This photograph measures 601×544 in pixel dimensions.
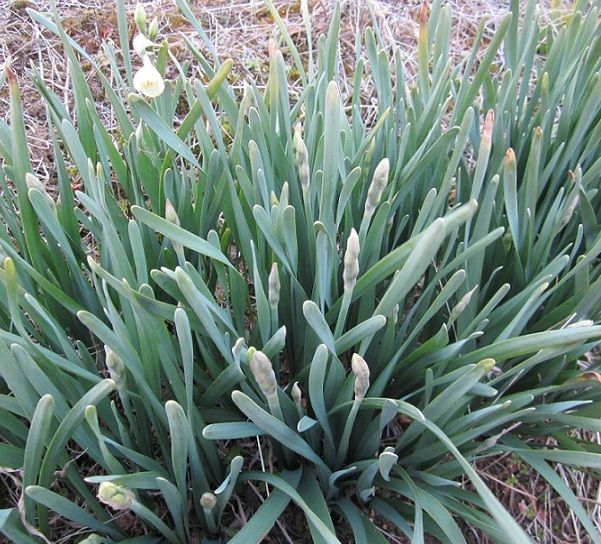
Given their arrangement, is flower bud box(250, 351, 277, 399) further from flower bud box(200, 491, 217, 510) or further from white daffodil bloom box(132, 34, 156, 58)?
white daffodil bloom box(132, 34, 156, 58)

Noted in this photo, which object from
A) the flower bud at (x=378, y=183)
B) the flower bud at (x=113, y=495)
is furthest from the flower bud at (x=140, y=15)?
the flower bud at (x=113, y=495)

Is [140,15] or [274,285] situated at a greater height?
[140,15]

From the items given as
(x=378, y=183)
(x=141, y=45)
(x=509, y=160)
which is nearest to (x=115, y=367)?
(x=378, y=183)

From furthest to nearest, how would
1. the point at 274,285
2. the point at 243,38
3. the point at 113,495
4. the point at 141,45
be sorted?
the point at 243,38, the point at 141,45, the point at 274,285, the point at 113,495

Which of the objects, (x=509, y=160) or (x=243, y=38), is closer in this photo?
(x=509, y=160)

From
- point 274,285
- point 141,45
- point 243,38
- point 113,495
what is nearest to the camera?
point 113,495

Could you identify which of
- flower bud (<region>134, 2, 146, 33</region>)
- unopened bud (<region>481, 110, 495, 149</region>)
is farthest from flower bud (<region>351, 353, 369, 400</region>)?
flower bud (<region>134, 2, 146, 33</region>)

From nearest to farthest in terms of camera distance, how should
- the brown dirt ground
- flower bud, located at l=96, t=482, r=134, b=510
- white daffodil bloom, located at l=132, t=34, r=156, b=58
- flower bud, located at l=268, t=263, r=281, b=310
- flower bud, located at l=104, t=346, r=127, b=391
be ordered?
flower bud, located at l=96, t=482, r=134, b=510 → flower bud, located at l=104, t=346, r=127, b=391 → flower bud, located at l=268, t=263, r=281, b=310 → white daffodil bloom, located at l=132, t=34, r=156, b=58 → the brown dirt ground

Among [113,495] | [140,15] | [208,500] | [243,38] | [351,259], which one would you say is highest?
[140,15]

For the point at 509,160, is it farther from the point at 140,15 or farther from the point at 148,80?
the point at 140,15
